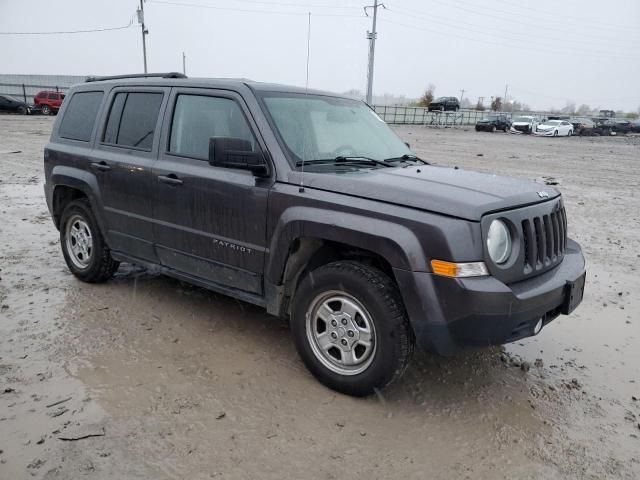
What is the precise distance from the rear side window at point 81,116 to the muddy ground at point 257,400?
1.47 m

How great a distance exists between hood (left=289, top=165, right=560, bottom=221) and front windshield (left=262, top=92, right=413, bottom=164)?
1.09 ft

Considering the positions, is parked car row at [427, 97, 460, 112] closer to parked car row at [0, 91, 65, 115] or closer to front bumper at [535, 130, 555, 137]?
front bumper at [535, 130, 555, 137]

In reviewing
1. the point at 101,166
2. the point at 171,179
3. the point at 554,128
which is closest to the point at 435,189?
the point at 171,179

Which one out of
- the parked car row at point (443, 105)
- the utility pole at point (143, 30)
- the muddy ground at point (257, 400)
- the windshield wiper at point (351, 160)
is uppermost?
the utility pole at point (143, 30)

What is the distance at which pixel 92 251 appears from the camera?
16.9ft

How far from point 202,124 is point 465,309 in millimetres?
2452

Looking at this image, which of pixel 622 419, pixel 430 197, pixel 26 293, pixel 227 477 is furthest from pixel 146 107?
pixel 622 419

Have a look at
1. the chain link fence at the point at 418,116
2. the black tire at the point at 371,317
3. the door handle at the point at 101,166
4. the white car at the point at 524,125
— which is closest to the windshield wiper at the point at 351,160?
the black tire at the point at 371,317

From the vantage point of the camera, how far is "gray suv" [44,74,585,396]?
2.98m

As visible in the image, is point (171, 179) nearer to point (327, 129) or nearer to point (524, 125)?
point (327, 129)

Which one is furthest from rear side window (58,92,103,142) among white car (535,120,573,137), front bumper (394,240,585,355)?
white car (535,120,573,137)

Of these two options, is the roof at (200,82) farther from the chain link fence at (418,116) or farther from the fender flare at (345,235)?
the chain link fence at (418,116)

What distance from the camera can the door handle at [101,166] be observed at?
4.71 meters

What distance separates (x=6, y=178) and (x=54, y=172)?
7147 mm
